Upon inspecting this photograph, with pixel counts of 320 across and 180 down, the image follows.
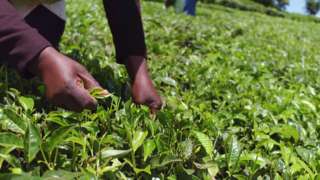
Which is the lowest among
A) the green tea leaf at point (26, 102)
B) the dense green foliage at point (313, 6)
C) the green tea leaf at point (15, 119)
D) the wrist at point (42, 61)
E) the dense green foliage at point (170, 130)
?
the dense green foliage at point (313, 6)

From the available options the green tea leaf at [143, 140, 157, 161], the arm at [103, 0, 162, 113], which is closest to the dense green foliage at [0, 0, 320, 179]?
the green tea leaf at [143, 140, 157, 161]

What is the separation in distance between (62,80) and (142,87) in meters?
0.51

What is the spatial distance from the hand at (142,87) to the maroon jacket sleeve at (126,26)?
0.07 meters

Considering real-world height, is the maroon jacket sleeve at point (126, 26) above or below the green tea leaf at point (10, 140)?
above

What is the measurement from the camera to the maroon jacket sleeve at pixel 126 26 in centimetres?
222

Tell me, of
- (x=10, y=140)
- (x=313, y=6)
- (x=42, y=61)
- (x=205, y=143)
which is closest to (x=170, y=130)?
(x=205, y=143)

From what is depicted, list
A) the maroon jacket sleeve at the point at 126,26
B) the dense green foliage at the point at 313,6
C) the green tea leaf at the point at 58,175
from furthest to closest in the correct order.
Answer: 1. the dense green foliage at the point at 313,6
2. the maroon jacket sleeve at the point at 126,26
3. the green tea leaf at the point at 58,175

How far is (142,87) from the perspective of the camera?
80.1 inches

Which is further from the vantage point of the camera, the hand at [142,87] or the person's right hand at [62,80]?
the hand at [142,87]

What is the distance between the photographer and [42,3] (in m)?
2.20

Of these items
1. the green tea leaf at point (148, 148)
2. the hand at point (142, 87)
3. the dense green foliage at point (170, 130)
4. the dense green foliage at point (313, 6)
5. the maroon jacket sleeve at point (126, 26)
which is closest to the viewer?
the dense green foliage at point (170, 130)

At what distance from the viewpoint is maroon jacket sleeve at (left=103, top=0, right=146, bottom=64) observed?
7.29 feet

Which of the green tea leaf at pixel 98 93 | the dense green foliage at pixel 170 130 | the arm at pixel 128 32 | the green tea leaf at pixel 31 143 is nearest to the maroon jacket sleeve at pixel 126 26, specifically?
the arm at pixel 128 32

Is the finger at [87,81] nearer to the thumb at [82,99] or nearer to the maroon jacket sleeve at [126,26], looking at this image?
the thumb at [82,99]
